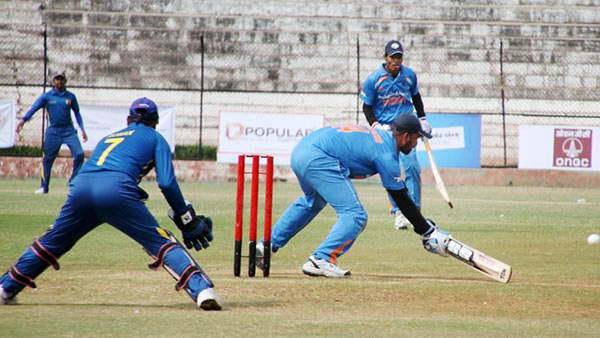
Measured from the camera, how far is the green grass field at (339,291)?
18.9 ft

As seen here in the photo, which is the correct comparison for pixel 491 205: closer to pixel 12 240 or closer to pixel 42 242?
pixel 12 240

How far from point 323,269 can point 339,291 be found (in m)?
0.80

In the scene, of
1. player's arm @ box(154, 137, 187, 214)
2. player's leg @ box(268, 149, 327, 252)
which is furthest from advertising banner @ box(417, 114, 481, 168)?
player's arm @ box(154, 137, 187, 214)

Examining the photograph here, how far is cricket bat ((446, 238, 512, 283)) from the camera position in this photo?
7656 mm

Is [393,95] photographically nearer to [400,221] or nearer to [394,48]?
[394,48]

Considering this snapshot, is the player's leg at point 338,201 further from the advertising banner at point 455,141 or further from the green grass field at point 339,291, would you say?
the advertising banner at point 455,141

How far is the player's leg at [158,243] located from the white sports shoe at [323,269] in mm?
1898

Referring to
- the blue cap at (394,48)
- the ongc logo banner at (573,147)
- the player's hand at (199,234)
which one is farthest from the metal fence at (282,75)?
the player's hand at (199,234)

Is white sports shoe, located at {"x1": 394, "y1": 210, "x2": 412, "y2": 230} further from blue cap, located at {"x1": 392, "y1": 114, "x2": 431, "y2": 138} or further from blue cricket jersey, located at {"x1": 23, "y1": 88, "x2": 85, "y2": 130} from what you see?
blue cricket jersey, located at {"x1": 23, "y1": 88, "x2": 85, "y2": 130}

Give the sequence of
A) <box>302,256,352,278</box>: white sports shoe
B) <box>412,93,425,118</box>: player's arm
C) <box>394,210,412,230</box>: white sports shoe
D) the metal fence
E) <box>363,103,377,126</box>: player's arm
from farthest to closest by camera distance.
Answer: the metal fence → <box>394,210,412,230</box>: white sports shoe → <box>412,93,425,118</box>: player's arm → <box>363,103,377,126</box>: player's arm → <box>302,256,352,278</box>: white sports shoe

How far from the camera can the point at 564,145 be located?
21.6 meters

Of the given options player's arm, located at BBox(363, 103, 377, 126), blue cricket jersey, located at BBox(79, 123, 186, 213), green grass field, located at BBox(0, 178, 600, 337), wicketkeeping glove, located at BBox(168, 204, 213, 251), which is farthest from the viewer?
player's arm, located at BBox(363, 103, 377, 126)

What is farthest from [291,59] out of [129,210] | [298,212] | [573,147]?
[129,210]

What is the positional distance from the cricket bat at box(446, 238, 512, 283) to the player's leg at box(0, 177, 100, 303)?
9.73 ft
